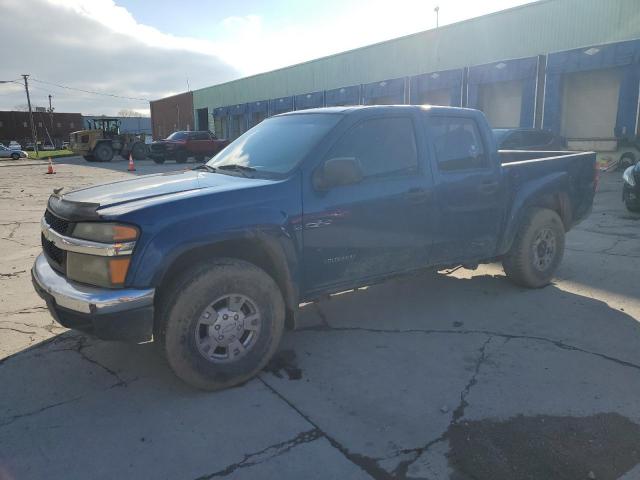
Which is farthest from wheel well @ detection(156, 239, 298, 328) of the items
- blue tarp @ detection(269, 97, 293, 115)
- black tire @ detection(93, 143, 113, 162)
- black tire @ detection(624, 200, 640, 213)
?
blue tarp @ detection(269, 97, 293, 115)

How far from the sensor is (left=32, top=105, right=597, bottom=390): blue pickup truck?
2.99 m

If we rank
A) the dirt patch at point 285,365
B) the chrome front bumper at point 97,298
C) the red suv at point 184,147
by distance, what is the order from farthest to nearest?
the red suv at point 184,147
the dirt patch at point 285,365
the chrome front bumper at point 97,298

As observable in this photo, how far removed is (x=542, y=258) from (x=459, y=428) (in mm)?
3116

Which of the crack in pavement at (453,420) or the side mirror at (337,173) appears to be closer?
the crack in pavement at (453,420)

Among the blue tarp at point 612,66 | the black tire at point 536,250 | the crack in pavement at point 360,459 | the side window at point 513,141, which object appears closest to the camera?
the crack in pavement at point 360,459

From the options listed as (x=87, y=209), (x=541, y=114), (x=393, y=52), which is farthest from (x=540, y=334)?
(x=393, y=52)

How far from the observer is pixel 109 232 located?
2951 millimetres

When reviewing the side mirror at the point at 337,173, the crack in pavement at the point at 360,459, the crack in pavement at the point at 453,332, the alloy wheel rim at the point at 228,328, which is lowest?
the crack in pavement at the point at 453,332

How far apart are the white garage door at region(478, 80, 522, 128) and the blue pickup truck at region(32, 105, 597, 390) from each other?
1940 cm

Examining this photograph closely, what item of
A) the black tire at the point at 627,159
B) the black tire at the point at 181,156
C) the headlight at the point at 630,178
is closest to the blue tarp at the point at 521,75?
the black tire at the point at 627,159

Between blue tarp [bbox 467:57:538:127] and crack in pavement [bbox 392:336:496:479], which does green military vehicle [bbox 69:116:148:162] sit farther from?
crack in pavement [bbox 392:336:496:479]

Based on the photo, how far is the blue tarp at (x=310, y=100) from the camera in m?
33.3

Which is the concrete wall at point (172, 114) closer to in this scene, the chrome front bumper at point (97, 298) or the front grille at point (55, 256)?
the front grille at point (55, 256)

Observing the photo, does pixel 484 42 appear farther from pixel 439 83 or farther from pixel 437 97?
pixel 437 97
